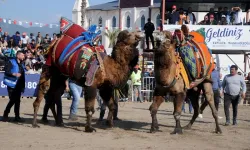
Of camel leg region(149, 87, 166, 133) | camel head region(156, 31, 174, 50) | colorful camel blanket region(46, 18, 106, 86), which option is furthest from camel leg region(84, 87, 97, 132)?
camel head region(156, 31, 174, 50)

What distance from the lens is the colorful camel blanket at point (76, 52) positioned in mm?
12672

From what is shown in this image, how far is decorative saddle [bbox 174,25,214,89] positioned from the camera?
12.8 meters

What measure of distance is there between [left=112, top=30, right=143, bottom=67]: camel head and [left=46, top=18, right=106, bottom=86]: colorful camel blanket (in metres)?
0.57

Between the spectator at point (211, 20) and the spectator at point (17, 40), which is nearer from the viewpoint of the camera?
the spectator at point (211, 20)

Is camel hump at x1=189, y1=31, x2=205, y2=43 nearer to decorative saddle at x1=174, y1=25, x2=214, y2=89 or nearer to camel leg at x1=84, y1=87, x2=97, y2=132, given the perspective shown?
decorative saddle at x1=174, y1=25, x2=214, y2=89

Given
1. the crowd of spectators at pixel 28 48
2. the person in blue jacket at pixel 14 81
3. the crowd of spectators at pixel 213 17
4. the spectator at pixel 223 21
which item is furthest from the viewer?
the spectator at pixel 223 21

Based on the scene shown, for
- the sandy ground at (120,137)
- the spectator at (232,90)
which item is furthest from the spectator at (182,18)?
the sandy ground at (120,137)

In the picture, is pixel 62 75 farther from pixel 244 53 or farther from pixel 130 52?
pixel 244 53

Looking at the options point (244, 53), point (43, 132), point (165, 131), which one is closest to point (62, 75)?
point (43, 132)

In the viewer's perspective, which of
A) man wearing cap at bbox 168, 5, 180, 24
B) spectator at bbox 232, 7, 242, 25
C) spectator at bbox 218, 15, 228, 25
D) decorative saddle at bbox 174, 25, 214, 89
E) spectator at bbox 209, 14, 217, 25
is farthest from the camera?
spectator at bbox 232, 7, 242, 25

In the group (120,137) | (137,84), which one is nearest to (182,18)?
(137,84)

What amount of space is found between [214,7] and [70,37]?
2021 cm

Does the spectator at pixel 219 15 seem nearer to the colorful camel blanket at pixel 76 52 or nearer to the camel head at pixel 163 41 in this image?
the colorful camel blanket at pixel 76 52

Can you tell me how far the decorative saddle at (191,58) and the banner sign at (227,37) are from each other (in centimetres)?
1459
